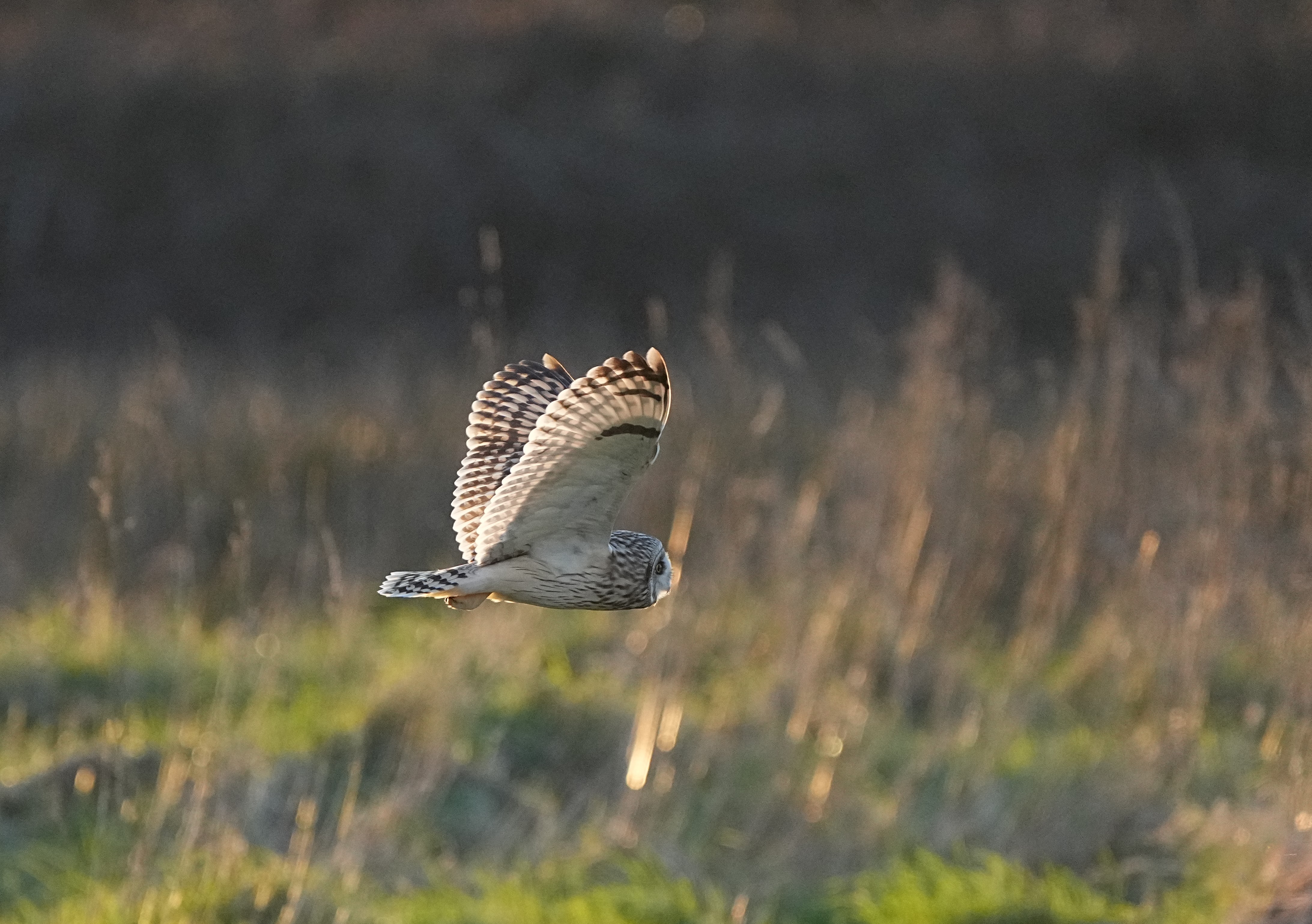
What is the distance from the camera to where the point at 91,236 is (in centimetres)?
1555

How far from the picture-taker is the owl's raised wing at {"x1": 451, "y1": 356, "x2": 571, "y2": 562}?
2.89 m

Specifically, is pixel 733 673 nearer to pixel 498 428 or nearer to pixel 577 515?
pixel 498 428

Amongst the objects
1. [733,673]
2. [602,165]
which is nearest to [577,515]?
[733,673]

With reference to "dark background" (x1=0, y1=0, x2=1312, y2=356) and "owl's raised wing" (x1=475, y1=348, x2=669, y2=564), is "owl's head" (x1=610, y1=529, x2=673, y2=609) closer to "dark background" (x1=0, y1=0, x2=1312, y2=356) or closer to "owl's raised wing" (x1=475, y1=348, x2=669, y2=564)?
"owl's raised wing" (x1=475, y1=348, x2=669, y2=564)

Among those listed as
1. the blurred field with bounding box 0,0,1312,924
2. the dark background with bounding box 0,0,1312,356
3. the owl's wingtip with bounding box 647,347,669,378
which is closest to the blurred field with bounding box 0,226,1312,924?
the blurred field with bounding box 0,0,1312,924

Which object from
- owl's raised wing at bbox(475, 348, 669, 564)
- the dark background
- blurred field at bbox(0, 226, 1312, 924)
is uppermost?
the dark background

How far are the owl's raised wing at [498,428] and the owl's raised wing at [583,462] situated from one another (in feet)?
0.88

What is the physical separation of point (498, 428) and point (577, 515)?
0.53 m

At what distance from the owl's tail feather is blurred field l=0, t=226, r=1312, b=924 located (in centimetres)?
79

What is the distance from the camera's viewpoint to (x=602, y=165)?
16.4 meters

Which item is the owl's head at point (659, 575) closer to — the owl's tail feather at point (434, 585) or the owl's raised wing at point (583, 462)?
the owl's raised wing at point (583, 462)

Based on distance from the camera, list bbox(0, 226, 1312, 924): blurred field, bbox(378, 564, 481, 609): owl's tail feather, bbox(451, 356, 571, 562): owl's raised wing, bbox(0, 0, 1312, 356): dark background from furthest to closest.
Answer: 1. bbox(0, 0, 1312, 356): dark background
2. bbox(0, 226, 1312, 924): blurred field
3. bbox(451, 356, 571, 562): owl's raised wing
4. bbox(378, 564, 481, 609): owl's tail feather

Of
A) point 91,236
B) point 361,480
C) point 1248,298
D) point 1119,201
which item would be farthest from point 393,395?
point 1119,201

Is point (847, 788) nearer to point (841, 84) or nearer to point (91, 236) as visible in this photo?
point (91, 236)
